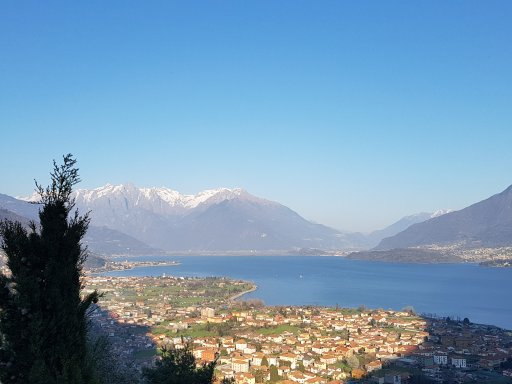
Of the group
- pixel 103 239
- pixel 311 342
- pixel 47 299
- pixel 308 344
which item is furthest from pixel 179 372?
pixel 103 239

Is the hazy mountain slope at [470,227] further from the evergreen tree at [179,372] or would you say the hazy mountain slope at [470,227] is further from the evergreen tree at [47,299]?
the evergreen tree at [47,299]

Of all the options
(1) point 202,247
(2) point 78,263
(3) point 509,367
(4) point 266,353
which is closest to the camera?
(2) point 78,263

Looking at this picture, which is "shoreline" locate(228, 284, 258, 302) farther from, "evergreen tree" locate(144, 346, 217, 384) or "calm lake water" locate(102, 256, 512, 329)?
"evergreen tree" locate(144, 346, 217, 384)

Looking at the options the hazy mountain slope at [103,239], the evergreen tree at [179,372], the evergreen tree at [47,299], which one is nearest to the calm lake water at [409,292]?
the evergreen tree at [179,372]

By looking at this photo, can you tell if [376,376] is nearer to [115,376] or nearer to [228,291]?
[115,376]

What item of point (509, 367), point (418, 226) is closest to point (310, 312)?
point (509, 367)

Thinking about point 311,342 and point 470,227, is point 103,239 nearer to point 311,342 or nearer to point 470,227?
point 470,227
